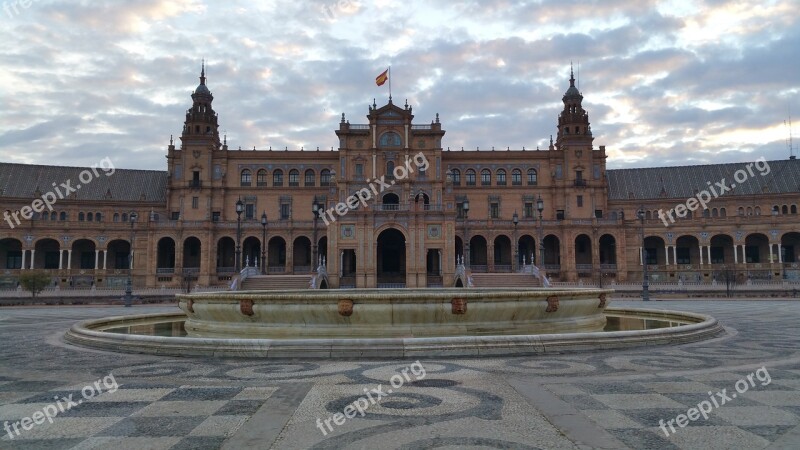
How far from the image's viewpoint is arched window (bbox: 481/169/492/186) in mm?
76250

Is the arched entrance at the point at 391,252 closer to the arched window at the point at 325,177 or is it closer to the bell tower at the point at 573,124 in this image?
the arched window at the point at 325,177

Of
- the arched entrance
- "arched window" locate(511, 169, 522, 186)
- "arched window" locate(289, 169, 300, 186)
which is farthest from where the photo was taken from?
"arched window" locate(511, 169, 522, 186)

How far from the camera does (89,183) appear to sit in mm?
78500

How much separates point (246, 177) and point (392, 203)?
22.2 meters

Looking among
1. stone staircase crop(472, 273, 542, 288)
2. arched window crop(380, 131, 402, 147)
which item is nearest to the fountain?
stone staircase crop(472, 273, 542, 288)

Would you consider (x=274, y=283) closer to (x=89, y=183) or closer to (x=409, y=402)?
(x=409, y=402)

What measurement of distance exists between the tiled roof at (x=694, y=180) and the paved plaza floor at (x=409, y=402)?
244 feet

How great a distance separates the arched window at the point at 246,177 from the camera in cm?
7402

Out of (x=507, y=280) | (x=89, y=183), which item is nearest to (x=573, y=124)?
(x=507, y=280)

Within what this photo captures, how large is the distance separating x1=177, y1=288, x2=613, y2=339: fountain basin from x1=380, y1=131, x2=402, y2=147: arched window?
55096 millimetres

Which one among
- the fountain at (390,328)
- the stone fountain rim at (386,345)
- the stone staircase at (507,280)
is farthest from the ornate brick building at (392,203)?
the stone fountain rim at (386,345)

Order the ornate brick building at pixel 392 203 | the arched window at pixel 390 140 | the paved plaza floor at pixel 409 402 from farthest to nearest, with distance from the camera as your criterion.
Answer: the arched window at pixel 390 140 < the ornate brick building at pixel 392 203 < the paved plaza floor at pixel 409 402

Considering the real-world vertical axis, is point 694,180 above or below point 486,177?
below

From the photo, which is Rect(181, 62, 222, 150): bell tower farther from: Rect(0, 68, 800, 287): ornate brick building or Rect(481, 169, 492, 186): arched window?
Rect(481, 169, 492, 186): arched window
